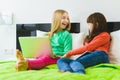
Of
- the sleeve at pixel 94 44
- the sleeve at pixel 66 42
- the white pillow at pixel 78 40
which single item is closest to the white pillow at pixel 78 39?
the white pillow at pixel 78 40

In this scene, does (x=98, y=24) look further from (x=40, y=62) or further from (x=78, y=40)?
(x=40, y=62)

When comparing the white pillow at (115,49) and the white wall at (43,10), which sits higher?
the white wall at (43,10)

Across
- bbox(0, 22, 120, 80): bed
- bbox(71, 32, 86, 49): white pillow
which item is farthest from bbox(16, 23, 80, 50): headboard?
bbox(0, 22, 120, 80): bed

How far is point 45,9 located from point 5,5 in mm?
563

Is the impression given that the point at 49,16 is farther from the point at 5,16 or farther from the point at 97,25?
the point at 97,25

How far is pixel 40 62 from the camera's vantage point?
208 centimetres

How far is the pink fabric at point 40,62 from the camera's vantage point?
2.03 metres

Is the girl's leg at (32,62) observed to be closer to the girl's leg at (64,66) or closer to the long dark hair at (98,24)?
the girl's leg at (64,66)

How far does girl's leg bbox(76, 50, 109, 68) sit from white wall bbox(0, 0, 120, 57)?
22.6 inches

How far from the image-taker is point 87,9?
2.71 m

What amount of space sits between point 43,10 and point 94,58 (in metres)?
1.17

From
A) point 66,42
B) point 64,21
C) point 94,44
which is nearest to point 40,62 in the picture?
point 66,42

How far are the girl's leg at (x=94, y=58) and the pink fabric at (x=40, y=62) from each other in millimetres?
263

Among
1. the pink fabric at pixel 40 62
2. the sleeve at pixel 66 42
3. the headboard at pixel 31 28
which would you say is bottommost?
the pink fabric at pixel 40 62
